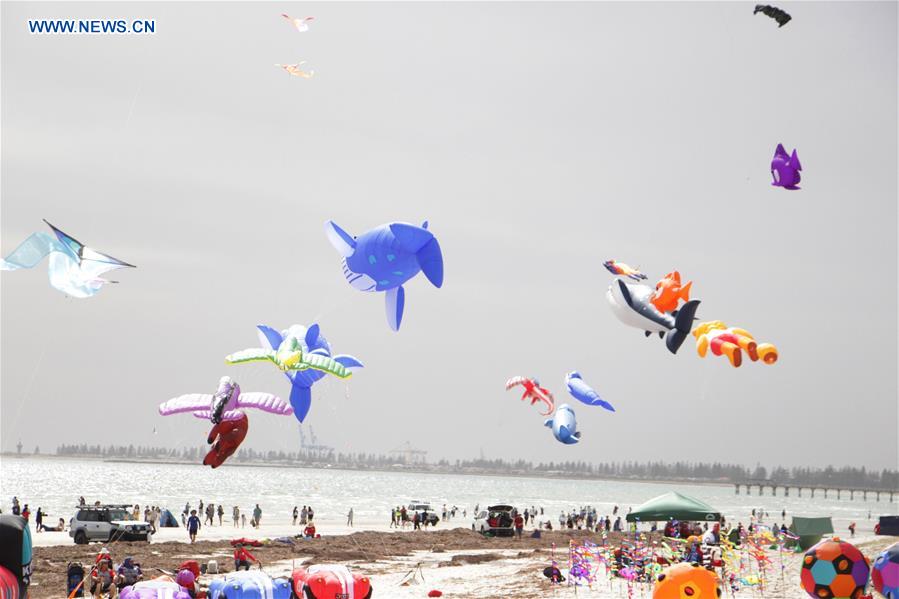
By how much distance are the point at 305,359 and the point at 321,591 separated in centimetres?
667

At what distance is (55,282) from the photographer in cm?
1880

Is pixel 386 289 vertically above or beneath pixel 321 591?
above

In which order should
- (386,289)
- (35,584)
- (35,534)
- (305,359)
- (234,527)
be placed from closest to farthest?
1. (386,289)
2. (305,359)
3. (35,584)
4. (35,534)
5. (234,527)

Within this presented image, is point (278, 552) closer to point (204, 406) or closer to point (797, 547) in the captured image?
point (204, 406)

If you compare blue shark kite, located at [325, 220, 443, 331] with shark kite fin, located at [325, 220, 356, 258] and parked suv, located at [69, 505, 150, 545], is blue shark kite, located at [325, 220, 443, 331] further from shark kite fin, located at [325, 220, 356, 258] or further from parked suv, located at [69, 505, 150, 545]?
parked suv, located at [69, 505, 150, 545]

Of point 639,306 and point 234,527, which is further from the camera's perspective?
point 234,527

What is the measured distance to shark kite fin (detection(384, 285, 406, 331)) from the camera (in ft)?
62.7

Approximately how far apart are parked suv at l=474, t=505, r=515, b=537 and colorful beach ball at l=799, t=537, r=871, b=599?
25.9 meters

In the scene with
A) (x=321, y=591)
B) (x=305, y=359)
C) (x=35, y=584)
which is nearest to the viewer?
(x=321, y=591)

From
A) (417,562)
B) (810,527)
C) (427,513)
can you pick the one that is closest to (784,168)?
(417,562)

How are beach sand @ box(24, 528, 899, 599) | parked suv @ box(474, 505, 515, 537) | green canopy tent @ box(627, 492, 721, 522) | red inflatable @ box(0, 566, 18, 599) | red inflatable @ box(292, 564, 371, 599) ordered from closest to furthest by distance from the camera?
red inflatable @ box(0, 566, 18, 599), red inflatable @ box(292, 564, 371, 599), green canopy tent @ box(627, 492, 721, 522), beach sand @ box(24, 528, 899, 599), parked suv @ box(474, 505, 515, 537)

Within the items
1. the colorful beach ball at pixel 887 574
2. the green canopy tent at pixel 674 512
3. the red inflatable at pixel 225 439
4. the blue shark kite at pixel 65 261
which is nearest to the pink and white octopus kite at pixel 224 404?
the red inflatable at pixel 225 439

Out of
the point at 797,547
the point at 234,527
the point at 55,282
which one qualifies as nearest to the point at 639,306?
the point at 55,282

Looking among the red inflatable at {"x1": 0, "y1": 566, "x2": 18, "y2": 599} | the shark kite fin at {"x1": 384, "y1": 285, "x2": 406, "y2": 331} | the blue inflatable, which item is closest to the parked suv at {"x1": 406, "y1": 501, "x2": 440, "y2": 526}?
the shark kite fin at {"x1": 384, "y1": 285, "x2": 406, "y2": 331}
